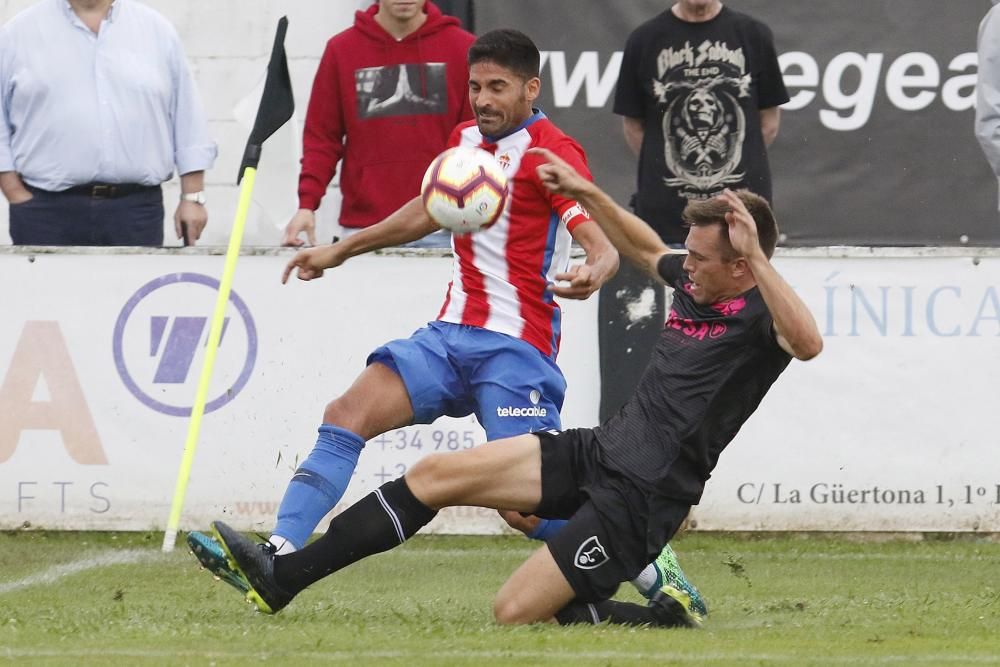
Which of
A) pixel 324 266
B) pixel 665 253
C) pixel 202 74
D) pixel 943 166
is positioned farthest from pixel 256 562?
pixel 943 166

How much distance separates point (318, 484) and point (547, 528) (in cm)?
96

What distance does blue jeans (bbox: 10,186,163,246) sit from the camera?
9727 millimetres

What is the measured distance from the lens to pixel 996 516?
30.7 feet

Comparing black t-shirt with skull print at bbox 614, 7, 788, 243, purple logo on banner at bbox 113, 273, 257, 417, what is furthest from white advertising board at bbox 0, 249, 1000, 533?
black t-shirt with skull print at bbox 614, 7, 788, 243

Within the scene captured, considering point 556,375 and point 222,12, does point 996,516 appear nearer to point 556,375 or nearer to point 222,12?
point 556,375

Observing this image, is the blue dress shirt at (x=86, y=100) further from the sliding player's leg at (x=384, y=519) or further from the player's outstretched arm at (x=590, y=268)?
the sliding player's leg at (x=384, y=519)

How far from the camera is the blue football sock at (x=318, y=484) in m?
6.66

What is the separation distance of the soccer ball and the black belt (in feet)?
10.6

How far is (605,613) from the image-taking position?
6598 millimetres

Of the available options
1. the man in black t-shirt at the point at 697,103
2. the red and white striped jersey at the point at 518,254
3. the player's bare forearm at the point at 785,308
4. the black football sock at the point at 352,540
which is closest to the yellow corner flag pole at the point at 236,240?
the man in black t-shirt at the point at 697,103

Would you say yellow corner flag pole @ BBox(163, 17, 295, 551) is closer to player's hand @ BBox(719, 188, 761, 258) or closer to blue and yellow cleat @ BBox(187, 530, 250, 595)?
blue and yellow cleat @ BBox(187, 530, 250, 595)

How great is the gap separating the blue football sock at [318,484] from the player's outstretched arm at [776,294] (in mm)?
1638

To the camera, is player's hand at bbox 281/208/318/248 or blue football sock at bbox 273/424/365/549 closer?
blue football sock at bbox 273/424/365/549

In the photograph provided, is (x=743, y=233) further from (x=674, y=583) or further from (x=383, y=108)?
(x=383, y=108)
